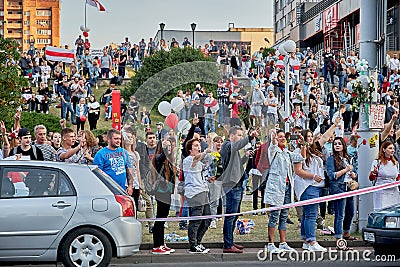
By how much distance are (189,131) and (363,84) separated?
11.8 ft

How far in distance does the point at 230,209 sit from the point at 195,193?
585 millimetres

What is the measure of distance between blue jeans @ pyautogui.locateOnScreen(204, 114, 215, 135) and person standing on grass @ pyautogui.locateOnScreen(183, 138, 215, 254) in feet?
11.8

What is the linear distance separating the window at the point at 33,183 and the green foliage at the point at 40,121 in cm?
1940

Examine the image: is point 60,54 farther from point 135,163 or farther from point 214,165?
point 214,165

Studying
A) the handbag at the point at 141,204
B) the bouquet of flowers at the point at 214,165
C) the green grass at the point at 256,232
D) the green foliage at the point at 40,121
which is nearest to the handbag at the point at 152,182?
the handbag at the point at 141,204

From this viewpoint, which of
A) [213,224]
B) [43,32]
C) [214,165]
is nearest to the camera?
[214,165]

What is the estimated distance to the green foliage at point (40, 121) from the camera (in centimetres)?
2955

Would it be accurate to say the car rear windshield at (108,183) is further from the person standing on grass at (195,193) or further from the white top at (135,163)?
the white top at (135,163)

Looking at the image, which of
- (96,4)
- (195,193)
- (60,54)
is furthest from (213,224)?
(96,4)

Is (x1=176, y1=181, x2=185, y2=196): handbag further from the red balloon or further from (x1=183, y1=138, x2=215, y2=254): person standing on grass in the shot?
the red balloon

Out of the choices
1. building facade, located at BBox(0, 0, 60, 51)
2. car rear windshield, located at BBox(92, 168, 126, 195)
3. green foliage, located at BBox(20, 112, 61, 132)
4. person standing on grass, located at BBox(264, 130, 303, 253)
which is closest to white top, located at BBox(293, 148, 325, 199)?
person standing on grass, located at BBox(264, 130, 303, 253)

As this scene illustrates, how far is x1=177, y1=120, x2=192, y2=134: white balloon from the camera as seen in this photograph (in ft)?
53.2

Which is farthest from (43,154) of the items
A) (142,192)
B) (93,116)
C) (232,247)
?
(93,116)

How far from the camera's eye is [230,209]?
12.5 m
